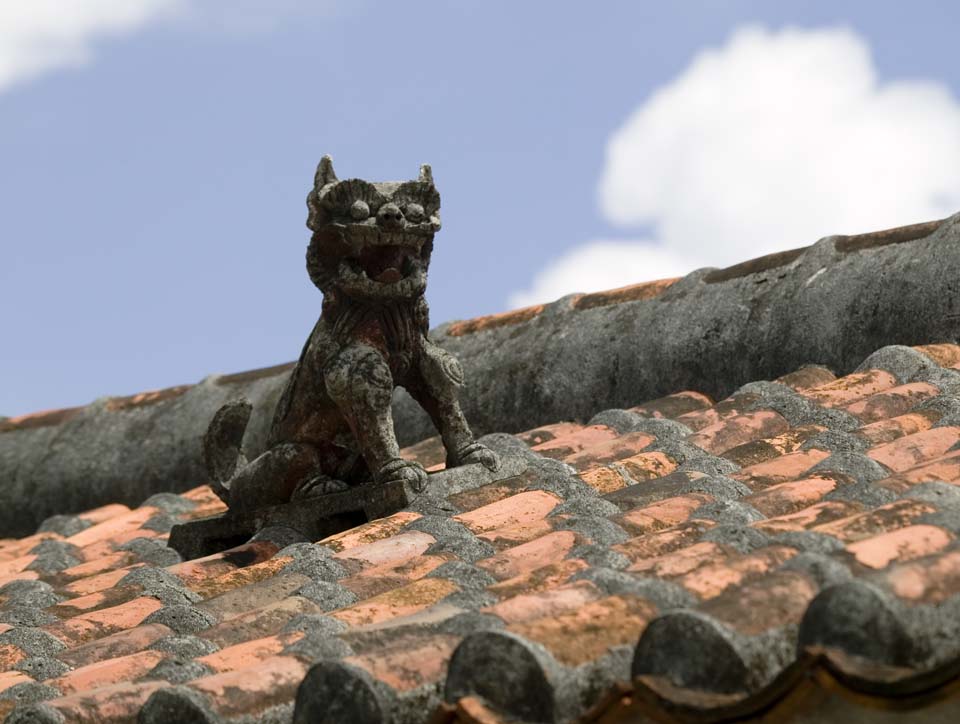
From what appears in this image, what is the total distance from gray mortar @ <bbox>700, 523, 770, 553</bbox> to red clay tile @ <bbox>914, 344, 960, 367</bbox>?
261 cm

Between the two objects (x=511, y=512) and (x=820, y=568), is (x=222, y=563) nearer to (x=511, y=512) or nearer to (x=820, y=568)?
(x=511, y=512)

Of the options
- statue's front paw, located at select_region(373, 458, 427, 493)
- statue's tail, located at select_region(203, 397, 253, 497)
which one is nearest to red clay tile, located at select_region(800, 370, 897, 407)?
statue's front paw, located at select_region(373, 458, 427, 493)

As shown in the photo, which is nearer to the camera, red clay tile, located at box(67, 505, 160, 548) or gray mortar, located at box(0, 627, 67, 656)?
gray mortar, located at box(0, 627, 67, 656)

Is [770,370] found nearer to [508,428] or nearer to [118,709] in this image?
[508,428]

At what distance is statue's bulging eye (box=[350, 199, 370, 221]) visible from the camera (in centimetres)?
585

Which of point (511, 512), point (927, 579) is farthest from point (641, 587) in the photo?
point (511, 512)

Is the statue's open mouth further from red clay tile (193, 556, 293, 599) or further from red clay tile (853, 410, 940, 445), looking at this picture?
red clay tile (853, 410, 940, 445)

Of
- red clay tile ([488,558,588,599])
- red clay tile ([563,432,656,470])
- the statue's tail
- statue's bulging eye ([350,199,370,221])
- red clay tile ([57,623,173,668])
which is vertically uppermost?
statue's bulging eye ([350,199,370,221])

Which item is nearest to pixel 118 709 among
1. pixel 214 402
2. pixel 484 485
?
pixel 484 485

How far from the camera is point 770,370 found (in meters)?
7.58

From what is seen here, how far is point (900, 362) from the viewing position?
6.66 m

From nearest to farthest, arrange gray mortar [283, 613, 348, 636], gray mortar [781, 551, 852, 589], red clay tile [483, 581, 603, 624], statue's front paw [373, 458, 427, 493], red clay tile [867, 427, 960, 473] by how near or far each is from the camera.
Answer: gray mortar [781, 551, 852, 589] < red clay tile [483, 581, 603, 624] < gray mortar [283, 613, 348, 636] < red clay tile [867, 427, 960, 473] < statue's front paw [373, 458, 427, 493]

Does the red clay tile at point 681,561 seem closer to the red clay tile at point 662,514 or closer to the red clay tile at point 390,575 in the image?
the red clay tile at point 662,514

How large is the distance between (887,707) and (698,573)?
0.87 metres
